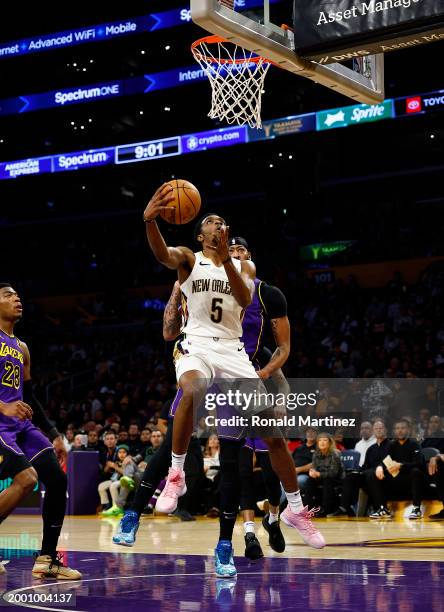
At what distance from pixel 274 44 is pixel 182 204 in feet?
6.52

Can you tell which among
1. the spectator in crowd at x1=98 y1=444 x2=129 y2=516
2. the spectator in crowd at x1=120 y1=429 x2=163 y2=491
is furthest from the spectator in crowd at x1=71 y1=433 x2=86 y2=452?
the spectator in crowd at x1=120 y1=429 x2=163 y2=491

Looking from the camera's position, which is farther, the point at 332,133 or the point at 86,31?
the point at 86,31

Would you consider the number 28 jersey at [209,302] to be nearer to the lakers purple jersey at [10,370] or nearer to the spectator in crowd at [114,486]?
the lakers purple jersey at [10,370]

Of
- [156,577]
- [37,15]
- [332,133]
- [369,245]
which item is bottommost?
[156,577]

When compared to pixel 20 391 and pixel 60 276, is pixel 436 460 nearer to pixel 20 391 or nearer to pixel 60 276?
pixel 20 391

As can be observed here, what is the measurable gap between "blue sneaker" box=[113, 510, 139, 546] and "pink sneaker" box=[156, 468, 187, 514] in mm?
198

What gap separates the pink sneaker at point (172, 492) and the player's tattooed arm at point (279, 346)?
1016 mm

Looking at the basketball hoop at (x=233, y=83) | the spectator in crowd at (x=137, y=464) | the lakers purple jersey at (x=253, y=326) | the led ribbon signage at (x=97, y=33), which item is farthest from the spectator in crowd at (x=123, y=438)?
the led ribbon signage at (x=97, y=33)

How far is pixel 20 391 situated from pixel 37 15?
20676 mm

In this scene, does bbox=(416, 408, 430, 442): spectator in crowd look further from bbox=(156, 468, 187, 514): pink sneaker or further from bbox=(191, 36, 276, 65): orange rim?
bbox=(156, 468, 187, 514): pink sneaker

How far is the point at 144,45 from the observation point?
23484 millimetres

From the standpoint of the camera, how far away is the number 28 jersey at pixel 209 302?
5883 millimetres

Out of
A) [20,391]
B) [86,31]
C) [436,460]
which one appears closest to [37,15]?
[86,31]

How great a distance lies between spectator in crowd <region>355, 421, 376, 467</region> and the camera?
1255cm
